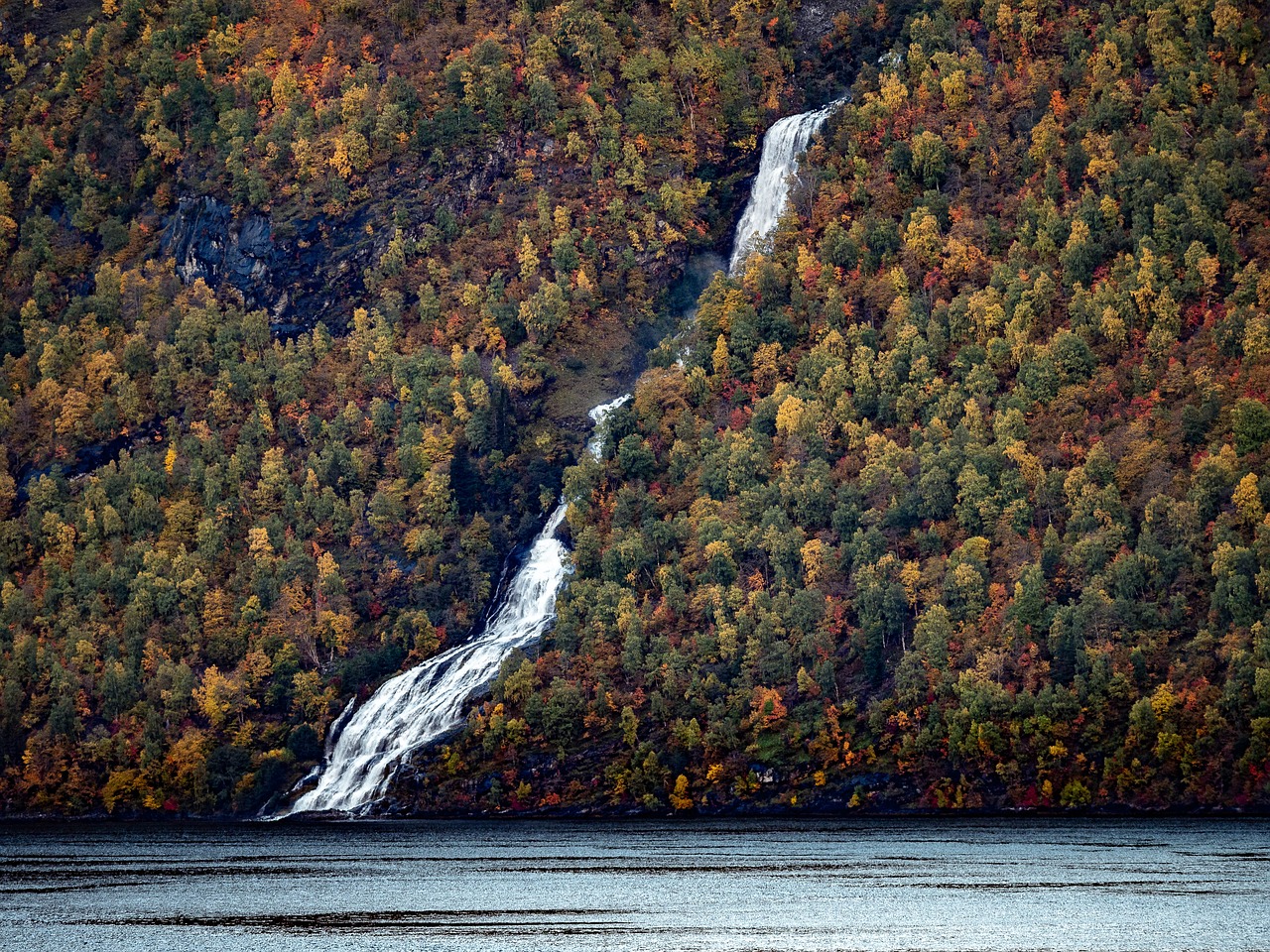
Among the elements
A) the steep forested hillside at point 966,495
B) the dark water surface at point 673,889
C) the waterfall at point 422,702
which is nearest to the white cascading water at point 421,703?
the waterfall at point 422,702

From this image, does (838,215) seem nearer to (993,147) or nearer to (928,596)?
(993,147)

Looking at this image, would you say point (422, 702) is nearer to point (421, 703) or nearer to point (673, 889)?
point (421, 703)

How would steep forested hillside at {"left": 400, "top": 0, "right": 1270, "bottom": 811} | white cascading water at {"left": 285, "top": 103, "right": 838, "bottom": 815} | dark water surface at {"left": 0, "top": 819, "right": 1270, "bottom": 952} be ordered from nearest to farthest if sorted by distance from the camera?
1. dark water surface at {"left": 0, "top": 819, "right": 1270, "bottom": 952}
2. steep forested hillside at {"left": 400, "top": 0, "right": 1270, "bottom": 811}
3. white cascading water at {"left": 285, "top": 103, "right": 838, "bottom": 815}

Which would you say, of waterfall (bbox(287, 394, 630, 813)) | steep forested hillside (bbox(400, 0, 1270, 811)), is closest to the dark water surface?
steep forested hillside (bbox(400, 0, 1270, 811))

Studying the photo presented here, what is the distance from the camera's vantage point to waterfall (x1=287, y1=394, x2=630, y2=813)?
161m

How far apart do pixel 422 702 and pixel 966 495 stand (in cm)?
5378

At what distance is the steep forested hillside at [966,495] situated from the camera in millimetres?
140000

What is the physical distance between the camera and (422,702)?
164250mm

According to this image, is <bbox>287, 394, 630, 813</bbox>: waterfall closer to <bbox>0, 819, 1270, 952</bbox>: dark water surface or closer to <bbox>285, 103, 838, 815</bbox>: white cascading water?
<bbox>285, 103, 838, 815</bbox>: white cascading water

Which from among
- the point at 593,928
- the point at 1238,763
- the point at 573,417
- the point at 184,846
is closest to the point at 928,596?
the point at 1238,763

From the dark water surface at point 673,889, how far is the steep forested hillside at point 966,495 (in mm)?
13685

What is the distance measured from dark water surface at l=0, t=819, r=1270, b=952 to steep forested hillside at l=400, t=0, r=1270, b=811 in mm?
13685

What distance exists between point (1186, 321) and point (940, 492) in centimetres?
2752

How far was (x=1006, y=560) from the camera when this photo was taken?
15338 cm
